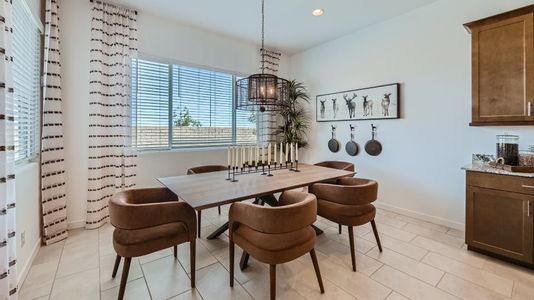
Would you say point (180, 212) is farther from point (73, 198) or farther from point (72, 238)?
point (73, 198)

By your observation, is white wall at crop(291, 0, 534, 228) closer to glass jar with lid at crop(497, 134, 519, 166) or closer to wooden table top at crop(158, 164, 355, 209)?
glass jar with lid at crop(497, 134, 519, 166)

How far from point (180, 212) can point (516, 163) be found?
3.24m

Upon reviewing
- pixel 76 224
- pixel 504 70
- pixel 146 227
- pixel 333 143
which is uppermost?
pixel 504 70

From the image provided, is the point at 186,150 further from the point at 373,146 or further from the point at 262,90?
the point at 373,146

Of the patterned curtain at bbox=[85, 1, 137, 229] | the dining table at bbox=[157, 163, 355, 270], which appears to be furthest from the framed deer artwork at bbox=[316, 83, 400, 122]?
the patterned curtain at bbox=[85, 1, 137, 229]

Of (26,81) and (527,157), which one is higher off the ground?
(26,81)

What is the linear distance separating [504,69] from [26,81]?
15.2 ft

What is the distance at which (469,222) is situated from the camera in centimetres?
231

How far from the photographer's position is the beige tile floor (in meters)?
1.74

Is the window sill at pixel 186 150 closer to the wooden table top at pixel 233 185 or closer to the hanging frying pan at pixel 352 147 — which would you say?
the wooden table top at pixel 233 185

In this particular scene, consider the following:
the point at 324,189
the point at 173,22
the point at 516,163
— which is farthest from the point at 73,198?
the point at 516,163

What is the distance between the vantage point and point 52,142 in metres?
2.57

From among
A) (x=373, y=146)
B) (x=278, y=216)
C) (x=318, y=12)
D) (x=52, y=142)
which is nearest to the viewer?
(x=278, y=216)

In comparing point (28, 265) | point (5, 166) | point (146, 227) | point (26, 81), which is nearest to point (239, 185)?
point (146, 227)
